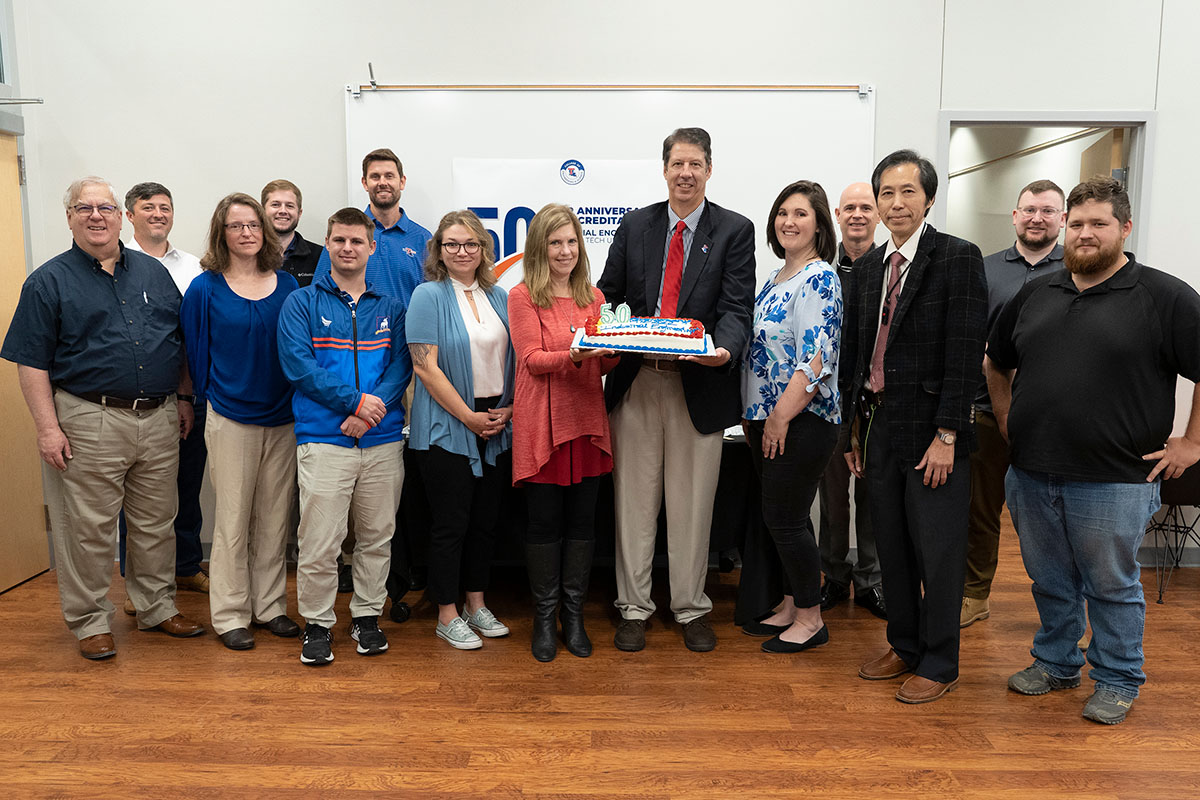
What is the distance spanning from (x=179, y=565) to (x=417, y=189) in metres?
2.26

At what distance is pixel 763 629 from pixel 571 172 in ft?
8.31

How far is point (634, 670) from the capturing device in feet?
10.1

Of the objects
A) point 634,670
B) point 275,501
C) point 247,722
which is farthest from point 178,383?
point 634,670

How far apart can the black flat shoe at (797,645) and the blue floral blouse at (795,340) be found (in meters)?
0.90

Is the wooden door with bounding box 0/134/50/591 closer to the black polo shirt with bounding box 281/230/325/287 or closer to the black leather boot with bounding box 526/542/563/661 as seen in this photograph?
the black polo shirt with bounding box 281/230/325/287

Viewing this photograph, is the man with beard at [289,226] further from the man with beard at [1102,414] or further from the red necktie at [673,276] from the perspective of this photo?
the man with beard at [1102,414]

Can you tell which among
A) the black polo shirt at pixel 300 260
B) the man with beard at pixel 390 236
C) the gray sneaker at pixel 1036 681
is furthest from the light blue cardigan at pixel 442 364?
the gray sneaker at pixel 1036 681

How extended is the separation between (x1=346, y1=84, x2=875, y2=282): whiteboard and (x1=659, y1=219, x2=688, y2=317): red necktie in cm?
137

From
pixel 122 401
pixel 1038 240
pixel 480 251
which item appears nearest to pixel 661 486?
pixel 480 251

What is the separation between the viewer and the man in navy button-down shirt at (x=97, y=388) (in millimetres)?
3092

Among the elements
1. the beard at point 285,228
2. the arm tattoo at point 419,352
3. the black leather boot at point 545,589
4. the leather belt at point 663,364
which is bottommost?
the black leather boot at point 545,589

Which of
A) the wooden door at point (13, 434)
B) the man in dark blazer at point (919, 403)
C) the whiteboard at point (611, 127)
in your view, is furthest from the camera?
the whiteboard at point (611, 127)

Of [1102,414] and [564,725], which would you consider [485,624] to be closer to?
[564,725]

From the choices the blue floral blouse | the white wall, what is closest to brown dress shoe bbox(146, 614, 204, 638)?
the blue floral blouse
